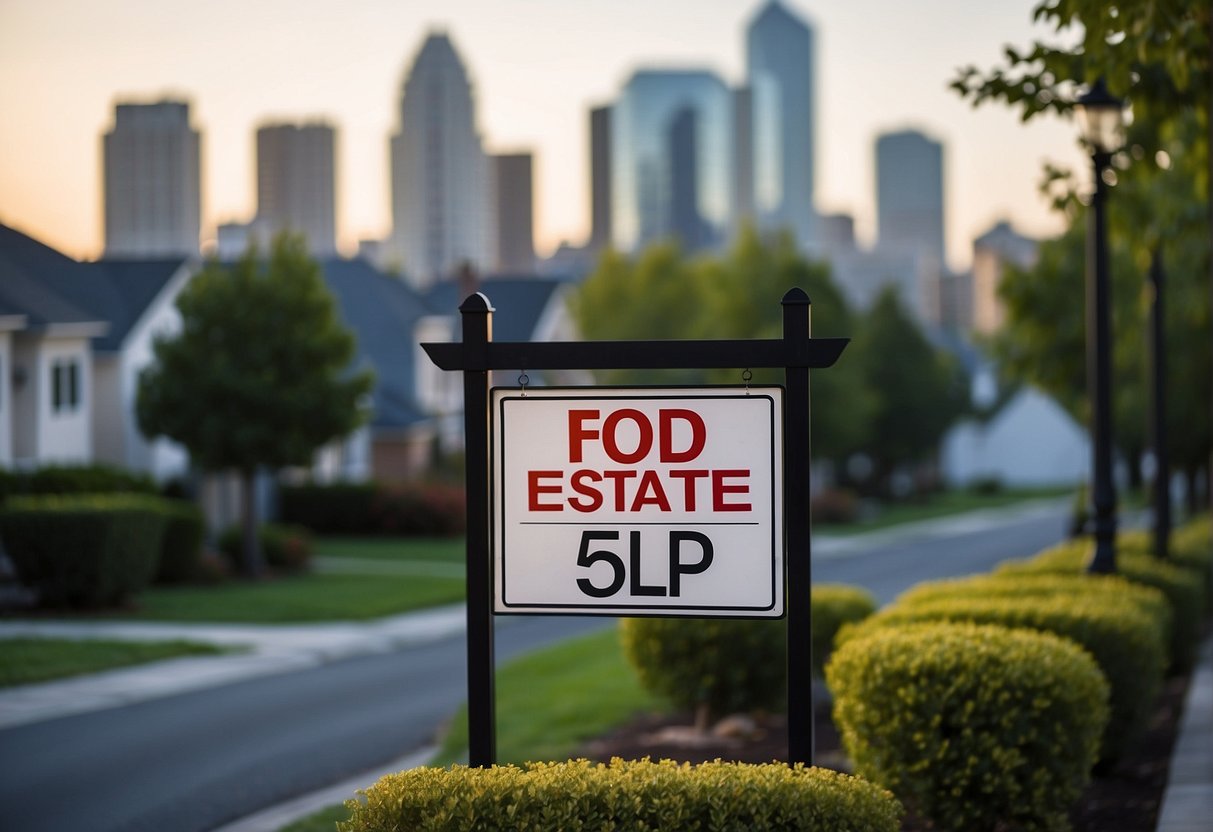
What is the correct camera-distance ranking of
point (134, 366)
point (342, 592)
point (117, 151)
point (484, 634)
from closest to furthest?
point (484, 634)
point (342, 592)
point (117, 151)
point (134, 366)

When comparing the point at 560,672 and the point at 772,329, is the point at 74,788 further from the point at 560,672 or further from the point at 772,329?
the point at 772,329

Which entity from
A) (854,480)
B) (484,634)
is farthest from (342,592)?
(854,480)

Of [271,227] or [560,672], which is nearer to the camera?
[560,672]

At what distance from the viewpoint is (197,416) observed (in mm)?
32500

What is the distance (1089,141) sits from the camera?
1255 centimetres

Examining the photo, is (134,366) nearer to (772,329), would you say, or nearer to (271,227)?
(271,227)

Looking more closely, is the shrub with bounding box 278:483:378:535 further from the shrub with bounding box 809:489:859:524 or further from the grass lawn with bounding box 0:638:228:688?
the grass lawn with bounding box 0:638:228:688

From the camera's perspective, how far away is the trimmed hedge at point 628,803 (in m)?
5.20

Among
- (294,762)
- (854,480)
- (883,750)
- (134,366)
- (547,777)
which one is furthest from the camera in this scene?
(854,480)

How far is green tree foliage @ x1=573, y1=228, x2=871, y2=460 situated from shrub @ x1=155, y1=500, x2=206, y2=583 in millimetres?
16839

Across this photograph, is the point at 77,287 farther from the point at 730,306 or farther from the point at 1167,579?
the point at 730,306

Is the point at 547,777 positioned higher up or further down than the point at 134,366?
further down

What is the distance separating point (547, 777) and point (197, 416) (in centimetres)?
2824

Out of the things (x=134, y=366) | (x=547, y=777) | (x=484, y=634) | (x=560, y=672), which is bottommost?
(x=560, y=672)
